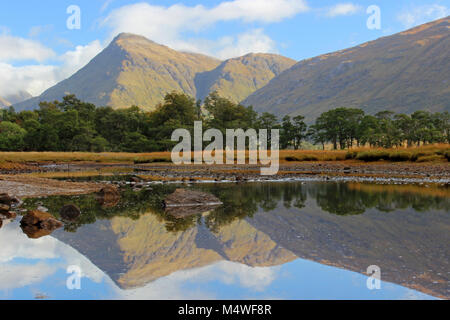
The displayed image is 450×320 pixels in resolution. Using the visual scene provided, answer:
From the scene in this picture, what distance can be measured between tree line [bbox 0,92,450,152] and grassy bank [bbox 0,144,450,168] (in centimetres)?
1568

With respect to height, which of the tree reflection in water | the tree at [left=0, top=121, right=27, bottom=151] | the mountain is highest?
the tree at [left=0, top=121, right=27, bottom=151]

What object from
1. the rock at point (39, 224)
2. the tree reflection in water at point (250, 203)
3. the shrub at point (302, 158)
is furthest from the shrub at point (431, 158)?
the rock at point (39, 224)

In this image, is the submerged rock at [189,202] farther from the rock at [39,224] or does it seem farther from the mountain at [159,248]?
the rock at [39,224]

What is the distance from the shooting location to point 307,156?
73.1 meters

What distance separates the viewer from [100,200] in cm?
2239

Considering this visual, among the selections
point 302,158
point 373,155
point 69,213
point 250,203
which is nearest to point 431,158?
point 373,155

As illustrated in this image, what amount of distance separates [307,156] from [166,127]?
4125cm

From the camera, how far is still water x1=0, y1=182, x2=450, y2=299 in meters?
7.98

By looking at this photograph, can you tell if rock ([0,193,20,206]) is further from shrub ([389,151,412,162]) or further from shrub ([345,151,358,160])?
shrub ([345,151,358,160])

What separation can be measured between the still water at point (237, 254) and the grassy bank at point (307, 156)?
39.6 m

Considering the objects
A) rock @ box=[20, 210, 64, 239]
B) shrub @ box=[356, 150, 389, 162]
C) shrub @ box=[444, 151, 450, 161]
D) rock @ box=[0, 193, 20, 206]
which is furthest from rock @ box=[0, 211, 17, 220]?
shrub @ box=[356, 150, 389, 162]

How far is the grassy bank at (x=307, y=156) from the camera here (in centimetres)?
5541
